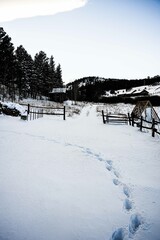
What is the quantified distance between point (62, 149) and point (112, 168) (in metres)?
2.60

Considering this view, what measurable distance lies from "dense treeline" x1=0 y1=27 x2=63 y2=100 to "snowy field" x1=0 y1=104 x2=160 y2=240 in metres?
29.5

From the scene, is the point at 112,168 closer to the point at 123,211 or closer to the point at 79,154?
the point at 79,154

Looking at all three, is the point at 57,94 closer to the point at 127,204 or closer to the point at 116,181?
the point at 116,181

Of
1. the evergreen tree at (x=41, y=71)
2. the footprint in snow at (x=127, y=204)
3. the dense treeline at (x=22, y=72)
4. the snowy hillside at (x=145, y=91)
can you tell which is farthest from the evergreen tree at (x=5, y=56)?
the snowy hillside at (x=145, y=91)

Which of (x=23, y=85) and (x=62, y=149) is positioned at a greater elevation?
(x=23, y=85)

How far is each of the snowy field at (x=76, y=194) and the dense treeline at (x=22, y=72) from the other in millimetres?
29528

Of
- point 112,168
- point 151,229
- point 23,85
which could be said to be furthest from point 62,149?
point 23,85

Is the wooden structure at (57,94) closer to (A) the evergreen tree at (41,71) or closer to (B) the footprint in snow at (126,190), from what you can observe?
(A) the evergreen tree at (41,71)

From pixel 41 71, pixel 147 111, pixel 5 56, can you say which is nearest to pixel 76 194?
pixel 147 111

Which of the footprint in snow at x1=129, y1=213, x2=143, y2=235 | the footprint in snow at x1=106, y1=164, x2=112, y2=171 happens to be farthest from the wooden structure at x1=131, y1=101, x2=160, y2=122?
the footprint in snow at x1=129, y1=213, x2=143, y2=235

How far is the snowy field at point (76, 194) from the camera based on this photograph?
3371mm

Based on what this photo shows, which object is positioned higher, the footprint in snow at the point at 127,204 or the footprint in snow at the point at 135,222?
the footprint in snow at the point at 127,204

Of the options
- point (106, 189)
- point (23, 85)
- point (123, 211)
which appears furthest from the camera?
point (23, 85)

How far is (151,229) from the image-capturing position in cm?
354
